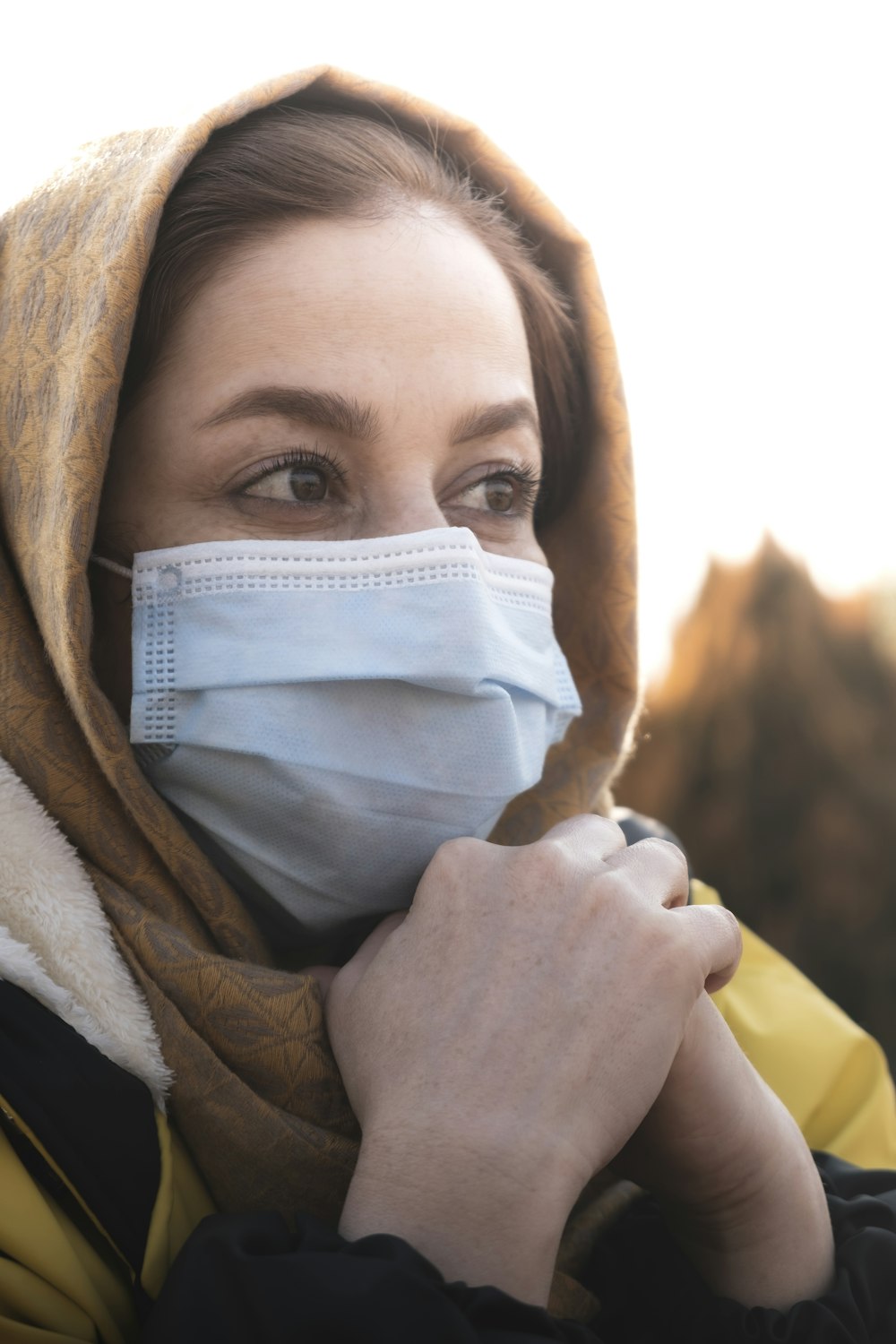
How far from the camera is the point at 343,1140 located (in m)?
1.55

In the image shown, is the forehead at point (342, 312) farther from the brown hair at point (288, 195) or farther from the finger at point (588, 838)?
the finger at point (588, 838)

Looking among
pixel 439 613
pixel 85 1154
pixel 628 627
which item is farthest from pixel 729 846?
pixel 85 1154

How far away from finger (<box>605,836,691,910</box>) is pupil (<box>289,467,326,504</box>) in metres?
0.71

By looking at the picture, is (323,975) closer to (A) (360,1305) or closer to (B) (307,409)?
(A) (360,1305)

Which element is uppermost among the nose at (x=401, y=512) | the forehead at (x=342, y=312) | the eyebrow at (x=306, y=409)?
the forehead at (x=342, y=312)

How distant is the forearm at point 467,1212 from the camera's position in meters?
1.26

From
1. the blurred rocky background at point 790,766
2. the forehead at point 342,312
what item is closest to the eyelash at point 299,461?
the forehead at point 342,312

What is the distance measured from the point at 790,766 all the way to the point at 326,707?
3.43 metres

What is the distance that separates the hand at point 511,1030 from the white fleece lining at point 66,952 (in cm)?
27

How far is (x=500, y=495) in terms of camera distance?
195 cm

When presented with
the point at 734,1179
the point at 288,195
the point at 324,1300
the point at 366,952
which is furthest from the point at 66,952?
the point at 288,195

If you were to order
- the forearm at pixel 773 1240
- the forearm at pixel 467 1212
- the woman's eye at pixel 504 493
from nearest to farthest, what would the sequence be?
the forearm at pixel 467 1212
the forearm at pixel 773 1240
the woman's eye at pixel 504 493

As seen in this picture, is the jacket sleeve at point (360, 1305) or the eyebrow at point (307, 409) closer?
the jacket sleeve at point (360, 1305)

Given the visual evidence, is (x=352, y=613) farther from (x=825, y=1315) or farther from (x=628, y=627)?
(x=825, y=1315)
